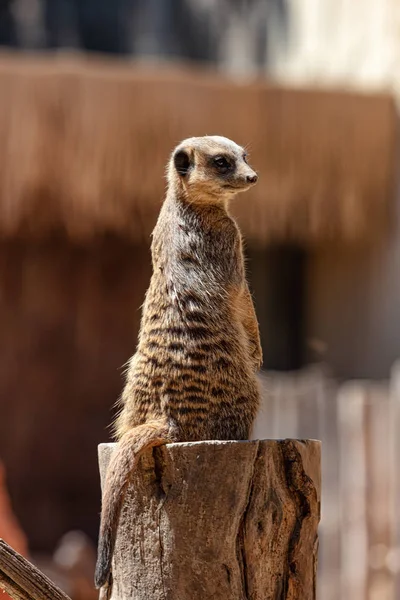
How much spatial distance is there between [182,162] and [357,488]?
11.4 feet

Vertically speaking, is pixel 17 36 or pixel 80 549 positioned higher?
pixel 17 36

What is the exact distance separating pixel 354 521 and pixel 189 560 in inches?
145

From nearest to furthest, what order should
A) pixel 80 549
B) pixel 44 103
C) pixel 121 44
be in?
pixel 80 549 < pixel 44 103 < pixel 121 44

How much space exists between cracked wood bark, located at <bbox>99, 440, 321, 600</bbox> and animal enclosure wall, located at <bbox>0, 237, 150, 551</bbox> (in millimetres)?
5469

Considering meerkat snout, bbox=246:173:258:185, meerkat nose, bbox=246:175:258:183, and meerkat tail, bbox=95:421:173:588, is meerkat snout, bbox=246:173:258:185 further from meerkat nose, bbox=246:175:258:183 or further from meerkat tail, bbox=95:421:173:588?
meerkat tail, bbox=95:421:173:588

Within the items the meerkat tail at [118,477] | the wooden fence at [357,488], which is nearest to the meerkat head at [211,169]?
the meerkat tail at [118,477]

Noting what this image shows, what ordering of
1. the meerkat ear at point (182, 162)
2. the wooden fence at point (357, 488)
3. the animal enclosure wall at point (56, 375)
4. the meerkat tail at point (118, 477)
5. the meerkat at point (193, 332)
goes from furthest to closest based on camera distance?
the animal enclosure wall at point (56, 375), the wooden fence at point (357, 488), the meerkat ear at point (182, 162), the meerkat at point (193, 332), the meerkat tail at point (118, 477)

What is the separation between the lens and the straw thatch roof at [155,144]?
758 cm

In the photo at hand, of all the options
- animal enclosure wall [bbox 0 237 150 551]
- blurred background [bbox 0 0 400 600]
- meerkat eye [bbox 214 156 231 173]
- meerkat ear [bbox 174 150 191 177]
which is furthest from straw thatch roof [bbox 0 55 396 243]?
meerkat eye [bbox 214 156 231 173]

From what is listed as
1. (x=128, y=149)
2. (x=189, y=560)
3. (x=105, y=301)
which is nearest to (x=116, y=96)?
(x=128, y=149)

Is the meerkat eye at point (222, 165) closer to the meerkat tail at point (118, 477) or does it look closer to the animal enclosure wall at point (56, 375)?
the meerkat tail at point (118, 477)

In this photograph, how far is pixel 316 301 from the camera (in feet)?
28.3

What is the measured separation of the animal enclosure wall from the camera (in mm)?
8148

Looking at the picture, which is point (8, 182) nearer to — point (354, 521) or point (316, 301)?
point (316, 301)
